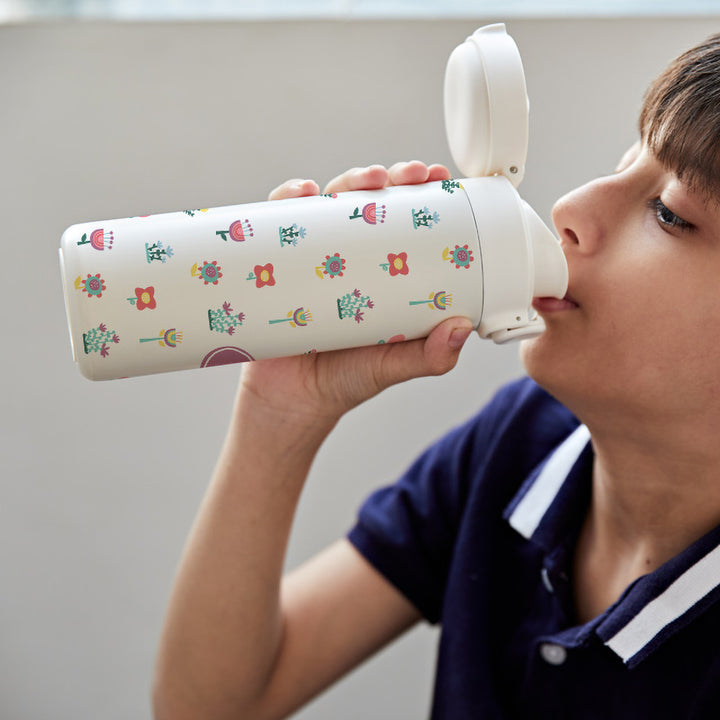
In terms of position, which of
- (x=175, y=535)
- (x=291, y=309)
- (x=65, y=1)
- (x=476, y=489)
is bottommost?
(x=175, y=535)

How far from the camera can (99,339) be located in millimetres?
570

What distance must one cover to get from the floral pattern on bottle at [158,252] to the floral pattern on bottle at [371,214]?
13 cm

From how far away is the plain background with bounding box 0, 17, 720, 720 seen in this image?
989 millimetres

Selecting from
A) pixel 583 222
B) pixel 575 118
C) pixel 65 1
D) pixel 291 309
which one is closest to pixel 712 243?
pixel 583 222

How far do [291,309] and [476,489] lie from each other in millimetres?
395

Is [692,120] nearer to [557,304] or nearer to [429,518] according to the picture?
[557,304]

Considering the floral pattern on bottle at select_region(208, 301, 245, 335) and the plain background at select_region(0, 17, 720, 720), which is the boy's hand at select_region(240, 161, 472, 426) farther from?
the plain background at select_region(0, 17, 720, 720)

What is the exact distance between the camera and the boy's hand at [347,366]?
620 millimetres

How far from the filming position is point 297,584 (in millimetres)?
926

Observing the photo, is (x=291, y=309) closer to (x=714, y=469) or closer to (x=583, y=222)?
(x=583, y=222)

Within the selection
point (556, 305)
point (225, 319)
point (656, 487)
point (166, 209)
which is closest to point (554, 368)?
point (556, 305)

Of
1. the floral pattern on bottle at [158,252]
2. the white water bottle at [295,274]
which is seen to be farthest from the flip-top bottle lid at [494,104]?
the floral pattern on bottle at [158,252]

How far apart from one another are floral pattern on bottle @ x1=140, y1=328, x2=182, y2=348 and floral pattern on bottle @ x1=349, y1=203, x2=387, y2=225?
143 mm

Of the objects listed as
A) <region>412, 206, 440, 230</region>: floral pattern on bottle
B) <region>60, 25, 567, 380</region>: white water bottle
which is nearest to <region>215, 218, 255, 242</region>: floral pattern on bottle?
<region>60, 25, 567, 380</region>: white water bottle
